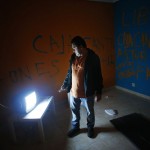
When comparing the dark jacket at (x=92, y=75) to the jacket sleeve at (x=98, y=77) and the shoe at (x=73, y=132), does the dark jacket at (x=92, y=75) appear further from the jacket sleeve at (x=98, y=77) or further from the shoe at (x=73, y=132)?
the shoe at (x=73, y=132)

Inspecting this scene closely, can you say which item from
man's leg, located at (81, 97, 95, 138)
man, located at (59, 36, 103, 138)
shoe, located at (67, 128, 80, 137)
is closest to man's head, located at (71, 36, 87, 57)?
man, located at (59, 36, 103, 138)

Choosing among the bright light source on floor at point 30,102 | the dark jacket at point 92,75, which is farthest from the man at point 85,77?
the bright light source on floor at point 30,102

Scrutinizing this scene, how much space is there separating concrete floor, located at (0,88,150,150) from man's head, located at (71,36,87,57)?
1.16m

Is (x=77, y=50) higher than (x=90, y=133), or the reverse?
(x=77, y=50)

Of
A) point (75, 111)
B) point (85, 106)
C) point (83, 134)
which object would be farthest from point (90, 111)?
point (83, 134)

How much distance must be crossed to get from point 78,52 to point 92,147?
47.4 inches

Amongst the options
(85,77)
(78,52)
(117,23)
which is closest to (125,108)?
(85,77)

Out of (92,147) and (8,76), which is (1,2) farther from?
(92,147)

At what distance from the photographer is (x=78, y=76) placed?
5.67ft

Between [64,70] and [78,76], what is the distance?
128 centimetres

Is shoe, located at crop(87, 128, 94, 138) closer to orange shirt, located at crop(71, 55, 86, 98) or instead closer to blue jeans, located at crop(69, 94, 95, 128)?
blue jeans, located at crop(69, 94, 95, 128)

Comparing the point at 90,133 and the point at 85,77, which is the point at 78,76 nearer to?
the point at 85,77

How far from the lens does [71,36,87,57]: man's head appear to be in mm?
1591

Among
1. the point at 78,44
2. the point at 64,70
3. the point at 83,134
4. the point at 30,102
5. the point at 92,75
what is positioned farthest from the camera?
the point at 64,70
